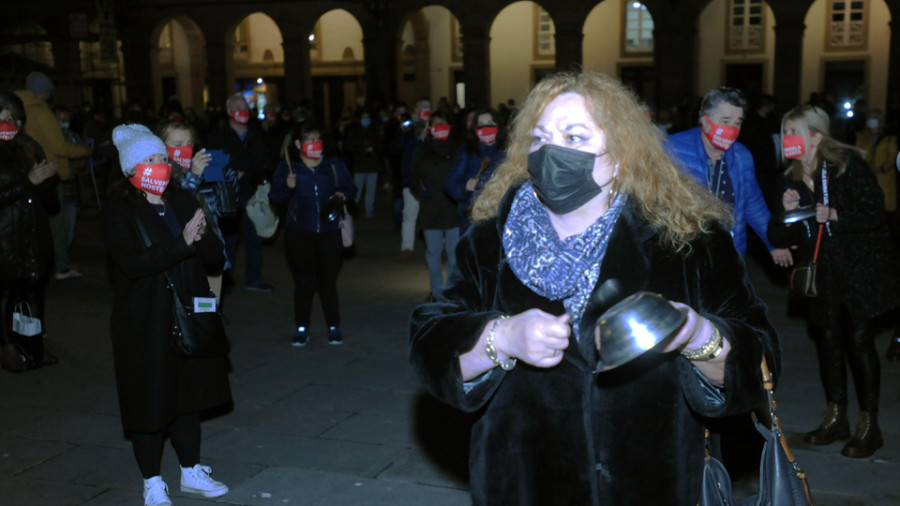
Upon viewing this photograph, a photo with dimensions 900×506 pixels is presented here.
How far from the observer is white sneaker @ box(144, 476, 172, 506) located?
446 centimetres

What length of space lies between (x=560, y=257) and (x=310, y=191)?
5537 millimetres

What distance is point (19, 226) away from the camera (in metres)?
6.62

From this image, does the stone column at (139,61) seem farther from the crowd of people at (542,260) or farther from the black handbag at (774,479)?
the black handbag at (774,479)

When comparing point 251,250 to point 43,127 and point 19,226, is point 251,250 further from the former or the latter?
point 19,226

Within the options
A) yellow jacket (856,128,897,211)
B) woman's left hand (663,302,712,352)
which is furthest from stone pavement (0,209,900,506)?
yellow jacket (856,128,897,211)

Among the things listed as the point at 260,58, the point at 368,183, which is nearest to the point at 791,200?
the point at 368,183

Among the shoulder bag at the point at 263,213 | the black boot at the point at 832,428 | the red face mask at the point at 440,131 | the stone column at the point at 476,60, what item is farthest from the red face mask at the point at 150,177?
the stone column at the point at 476,60

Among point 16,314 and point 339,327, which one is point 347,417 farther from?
point 16,314

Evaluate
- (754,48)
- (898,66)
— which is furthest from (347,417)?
(754,48)

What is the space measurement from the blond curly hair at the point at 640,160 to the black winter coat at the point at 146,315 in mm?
2420

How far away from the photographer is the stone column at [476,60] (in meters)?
27.5

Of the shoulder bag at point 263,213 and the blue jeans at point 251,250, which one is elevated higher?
the shoulder bag at point 263,213

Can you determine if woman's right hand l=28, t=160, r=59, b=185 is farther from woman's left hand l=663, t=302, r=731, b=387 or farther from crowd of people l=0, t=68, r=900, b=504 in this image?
woman's left hand l=663, t=302, r=731, b=387

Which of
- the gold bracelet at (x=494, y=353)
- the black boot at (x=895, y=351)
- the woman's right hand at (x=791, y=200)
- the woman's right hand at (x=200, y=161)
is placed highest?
the woman's right hand at (x=200, y=161)
